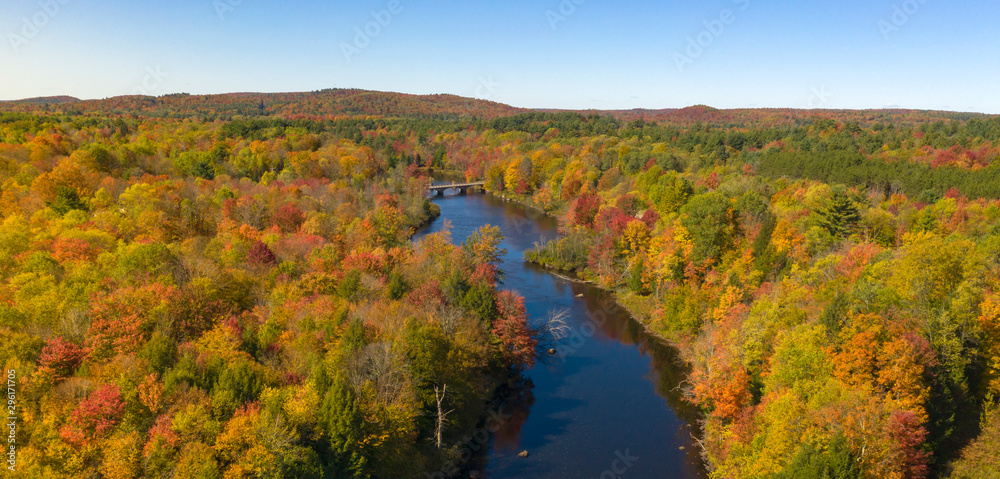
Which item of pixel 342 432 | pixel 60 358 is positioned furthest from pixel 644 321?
pixel 60 358

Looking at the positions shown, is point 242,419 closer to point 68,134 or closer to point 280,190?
point 280,190

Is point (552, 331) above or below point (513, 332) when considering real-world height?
below

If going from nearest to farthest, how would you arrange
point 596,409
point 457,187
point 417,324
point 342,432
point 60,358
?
point 342,432
point 60,358
point 417,324
point 596,409
point 457,187

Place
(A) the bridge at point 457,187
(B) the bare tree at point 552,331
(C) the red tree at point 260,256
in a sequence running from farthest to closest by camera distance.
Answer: (A) the bridge at point 457,187 < (B) the bare tree at point 552,331 < (C) the red tree at point 260,256

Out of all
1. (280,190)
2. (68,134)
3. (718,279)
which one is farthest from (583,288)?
(68,134)

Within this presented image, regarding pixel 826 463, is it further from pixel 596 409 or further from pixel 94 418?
pixel 94 418

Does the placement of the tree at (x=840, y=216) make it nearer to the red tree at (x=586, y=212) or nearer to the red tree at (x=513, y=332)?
the red tree at (x=513, y=332)

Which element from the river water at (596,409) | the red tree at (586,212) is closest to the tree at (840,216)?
the river water at (596,409)
